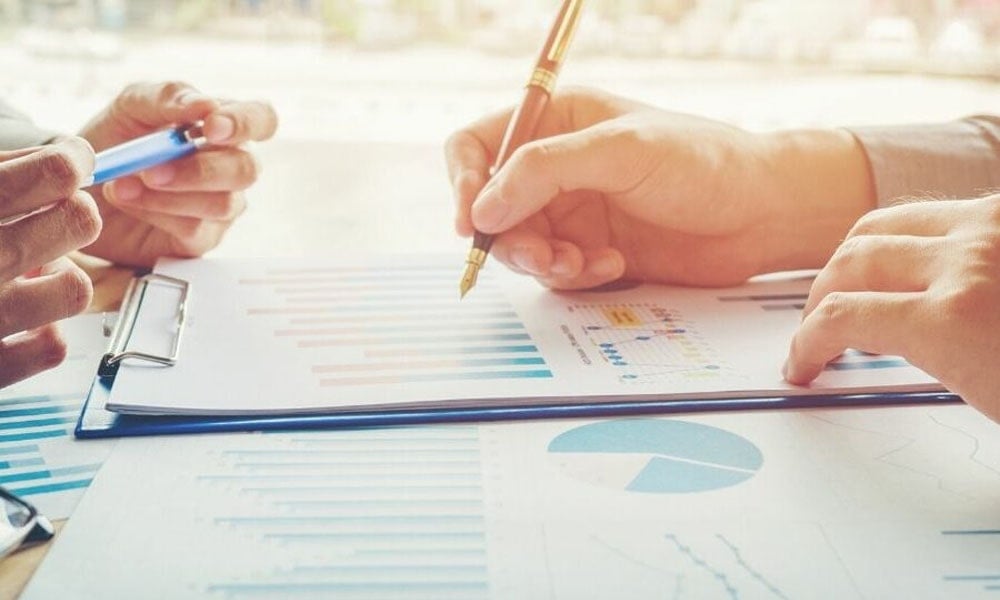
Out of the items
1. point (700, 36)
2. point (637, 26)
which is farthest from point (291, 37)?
point (700, 36)

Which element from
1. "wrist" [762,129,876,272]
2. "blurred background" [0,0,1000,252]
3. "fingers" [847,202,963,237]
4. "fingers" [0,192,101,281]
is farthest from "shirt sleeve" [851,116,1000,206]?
"blurred background" [0,0,1000,252]

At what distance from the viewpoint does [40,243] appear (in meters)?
0.46

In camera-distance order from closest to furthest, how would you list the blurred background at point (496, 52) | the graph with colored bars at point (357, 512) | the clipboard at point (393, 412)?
the graph with colored bars at point (357, 512) < the clipboard at point (393, 412) < the blurred background at point (496, 52)

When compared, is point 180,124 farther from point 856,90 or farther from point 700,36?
point 700,36

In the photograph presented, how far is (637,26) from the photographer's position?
2.48 m

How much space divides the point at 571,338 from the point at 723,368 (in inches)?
3.6

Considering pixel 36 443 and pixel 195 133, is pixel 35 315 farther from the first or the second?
pixel 195 133

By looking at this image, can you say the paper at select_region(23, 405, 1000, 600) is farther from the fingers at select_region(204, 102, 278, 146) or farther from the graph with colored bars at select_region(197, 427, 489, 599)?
the fingers at select_region(204, 102, 278, 146)

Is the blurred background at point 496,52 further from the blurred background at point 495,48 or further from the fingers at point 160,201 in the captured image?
the fingers at point 160,201

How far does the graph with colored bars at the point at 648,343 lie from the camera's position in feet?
1.67

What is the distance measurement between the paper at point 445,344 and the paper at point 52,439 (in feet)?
0.09

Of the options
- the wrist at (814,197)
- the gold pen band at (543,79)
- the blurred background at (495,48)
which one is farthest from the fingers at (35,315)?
the blurred background at (495,48)

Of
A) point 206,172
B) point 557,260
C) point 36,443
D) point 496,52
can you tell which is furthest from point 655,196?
point 496,52

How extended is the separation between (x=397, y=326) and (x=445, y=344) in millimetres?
41
